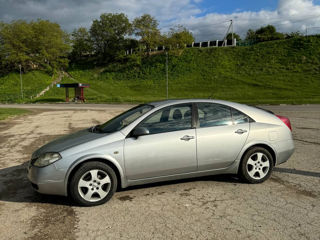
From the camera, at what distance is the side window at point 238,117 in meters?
4.68

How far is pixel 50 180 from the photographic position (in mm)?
3818

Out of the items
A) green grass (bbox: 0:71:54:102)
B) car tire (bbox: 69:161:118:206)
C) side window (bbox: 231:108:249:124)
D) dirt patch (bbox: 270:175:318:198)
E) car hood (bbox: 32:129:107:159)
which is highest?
green grass (bbox: 0:71:54:102)

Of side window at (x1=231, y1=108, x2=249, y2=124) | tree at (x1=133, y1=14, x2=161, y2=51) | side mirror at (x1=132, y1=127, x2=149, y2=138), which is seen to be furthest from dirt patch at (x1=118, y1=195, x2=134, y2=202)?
tree at (x1=133, y1=14, x2=161, y2=51)

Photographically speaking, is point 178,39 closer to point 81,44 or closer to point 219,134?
point 81,44

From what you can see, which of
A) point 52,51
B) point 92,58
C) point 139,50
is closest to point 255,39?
point 139,50

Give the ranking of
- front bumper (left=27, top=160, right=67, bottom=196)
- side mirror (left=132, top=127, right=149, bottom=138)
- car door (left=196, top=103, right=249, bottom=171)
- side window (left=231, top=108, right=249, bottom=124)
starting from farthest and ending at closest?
side window (left=231, top=108, right=249, bottom=124)
car door (left=196, top=103, right=249, bottom=171)
side mirror (left=132, top=127, right=149, bottom=138)
front bumper (left=27, top=160, right=67, bottom=196)

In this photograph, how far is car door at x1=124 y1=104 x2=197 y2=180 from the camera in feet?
13.2

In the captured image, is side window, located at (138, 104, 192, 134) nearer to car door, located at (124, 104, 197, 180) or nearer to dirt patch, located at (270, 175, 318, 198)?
car door, located at (124, 104, 197, 180)

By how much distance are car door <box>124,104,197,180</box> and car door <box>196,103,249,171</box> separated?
0.16m

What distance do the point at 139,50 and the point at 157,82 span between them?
65.7ft

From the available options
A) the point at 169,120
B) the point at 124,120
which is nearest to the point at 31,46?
the point at 124,120

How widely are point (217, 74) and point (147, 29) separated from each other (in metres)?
22.5

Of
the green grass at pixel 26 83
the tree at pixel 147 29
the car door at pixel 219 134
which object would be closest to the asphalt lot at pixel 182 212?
the car door at pixel 219 134

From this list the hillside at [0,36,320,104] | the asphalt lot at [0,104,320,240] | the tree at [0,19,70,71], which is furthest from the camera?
the tree at [0,19,70,71]
